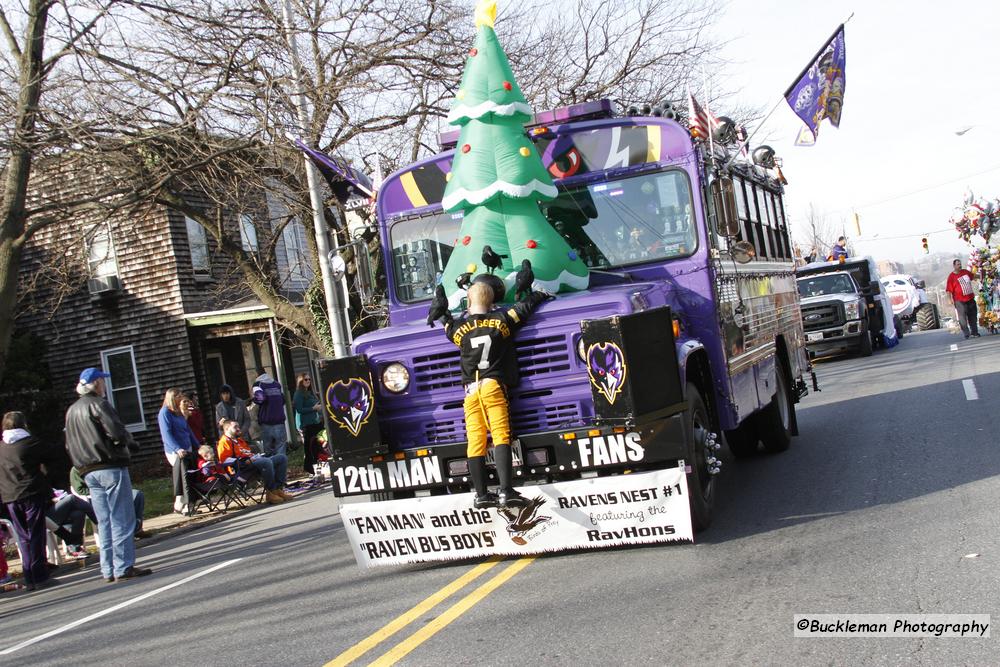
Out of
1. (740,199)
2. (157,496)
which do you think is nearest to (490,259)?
(740,199)

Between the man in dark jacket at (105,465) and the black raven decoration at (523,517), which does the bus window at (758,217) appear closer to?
the black raven decoration at (523,517)

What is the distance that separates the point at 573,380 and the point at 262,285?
14134 millimetres

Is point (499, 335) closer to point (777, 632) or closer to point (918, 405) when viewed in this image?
point (777, 632)

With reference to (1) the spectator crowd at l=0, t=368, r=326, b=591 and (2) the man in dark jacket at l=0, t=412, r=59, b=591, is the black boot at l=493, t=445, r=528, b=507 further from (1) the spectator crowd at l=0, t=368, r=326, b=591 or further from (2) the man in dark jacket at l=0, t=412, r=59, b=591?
(2) the man in dark jacket at l=0, t=412, r=59, b=591

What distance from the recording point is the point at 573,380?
691 cm

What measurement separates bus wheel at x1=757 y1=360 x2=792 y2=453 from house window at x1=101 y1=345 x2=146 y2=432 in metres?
18.5

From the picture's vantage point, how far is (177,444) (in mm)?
14250

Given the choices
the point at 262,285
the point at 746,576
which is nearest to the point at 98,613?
the point at 746,576

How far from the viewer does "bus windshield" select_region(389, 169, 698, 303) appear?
322 inches

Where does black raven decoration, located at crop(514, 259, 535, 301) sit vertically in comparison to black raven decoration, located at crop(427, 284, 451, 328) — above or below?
above

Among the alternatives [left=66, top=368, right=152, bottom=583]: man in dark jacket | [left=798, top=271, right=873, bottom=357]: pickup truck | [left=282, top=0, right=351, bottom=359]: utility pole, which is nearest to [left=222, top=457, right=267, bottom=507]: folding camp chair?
[left=282, top=0, right=351, bottom=359]: utility pole

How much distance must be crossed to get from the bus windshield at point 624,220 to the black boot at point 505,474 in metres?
2.10

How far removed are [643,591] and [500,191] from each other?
10.3 feet

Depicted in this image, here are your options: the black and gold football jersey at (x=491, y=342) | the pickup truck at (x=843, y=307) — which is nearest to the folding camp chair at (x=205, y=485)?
the black and gold football jersey at (x=491, y=342)
